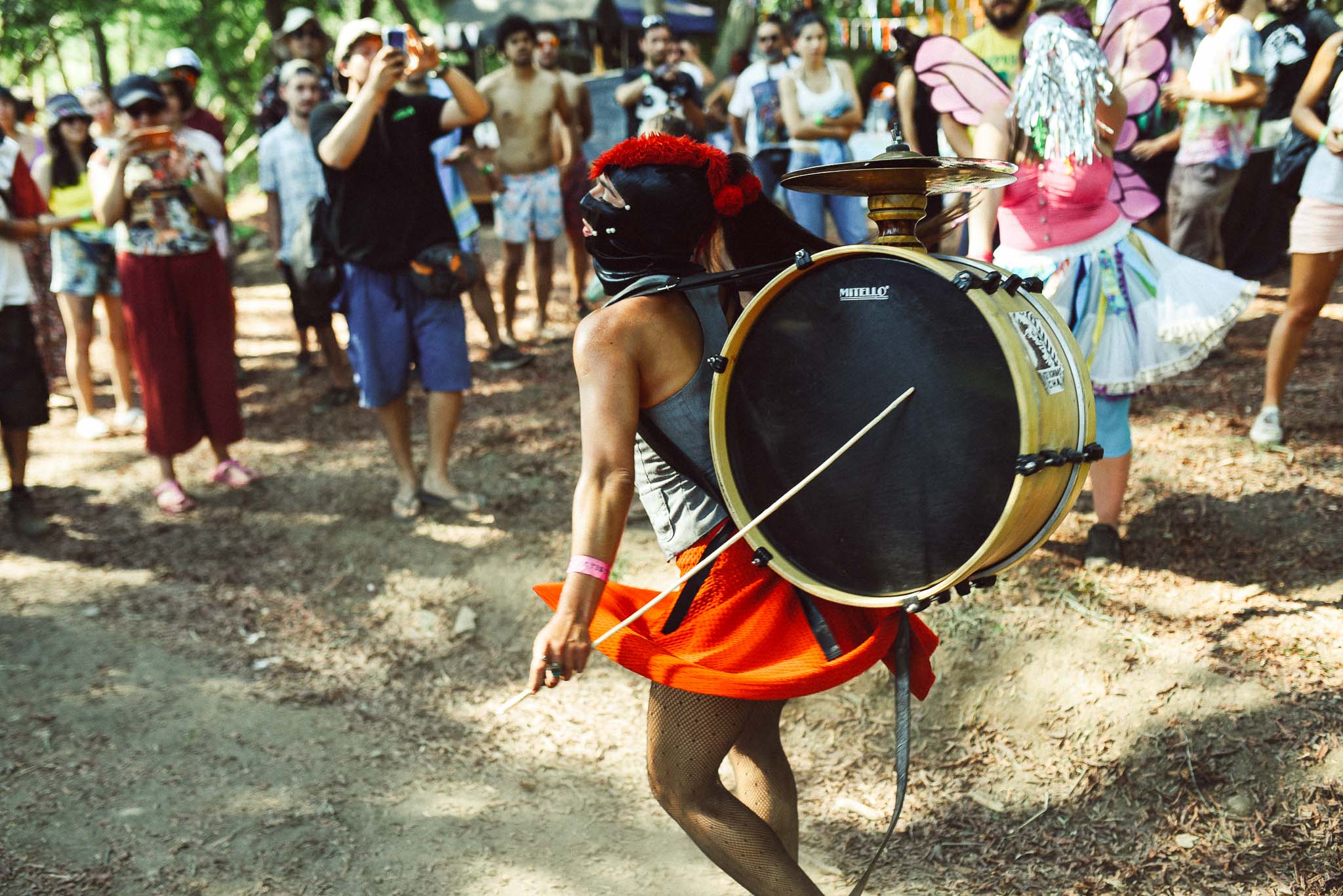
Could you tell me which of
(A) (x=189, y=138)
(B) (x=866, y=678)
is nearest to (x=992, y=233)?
(B) (x=866, y=678)

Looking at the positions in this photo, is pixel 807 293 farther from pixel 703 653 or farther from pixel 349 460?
pixel 349 460

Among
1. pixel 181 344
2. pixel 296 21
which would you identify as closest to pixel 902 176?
pixel 181 344

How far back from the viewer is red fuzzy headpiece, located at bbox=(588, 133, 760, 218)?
208 centimetres

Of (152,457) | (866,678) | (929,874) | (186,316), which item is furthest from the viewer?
(152,457)

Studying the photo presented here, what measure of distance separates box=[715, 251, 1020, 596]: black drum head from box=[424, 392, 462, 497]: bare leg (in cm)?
324

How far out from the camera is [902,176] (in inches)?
78.1

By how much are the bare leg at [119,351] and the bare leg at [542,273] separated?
9.11 feet

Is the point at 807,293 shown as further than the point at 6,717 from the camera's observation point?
No

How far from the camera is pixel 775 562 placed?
6.77 feet

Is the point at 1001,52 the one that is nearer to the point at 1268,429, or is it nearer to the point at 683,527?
the point at 1268,429

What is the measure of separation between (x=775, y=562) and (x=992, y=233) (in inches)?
89.6

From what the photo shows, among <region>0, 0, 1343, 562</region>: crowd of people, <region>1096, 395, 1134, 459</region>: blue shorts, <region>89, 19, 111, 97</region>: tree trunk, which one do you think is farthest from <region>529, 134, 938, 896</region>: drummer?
<region>89, 19, 111, 97</region>: tree trunk

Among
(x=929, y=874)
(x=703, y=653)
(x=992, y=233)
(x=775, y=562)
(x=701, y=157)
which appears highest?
(x=701, y=157)

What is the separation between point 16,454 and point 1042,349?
5259 mm
